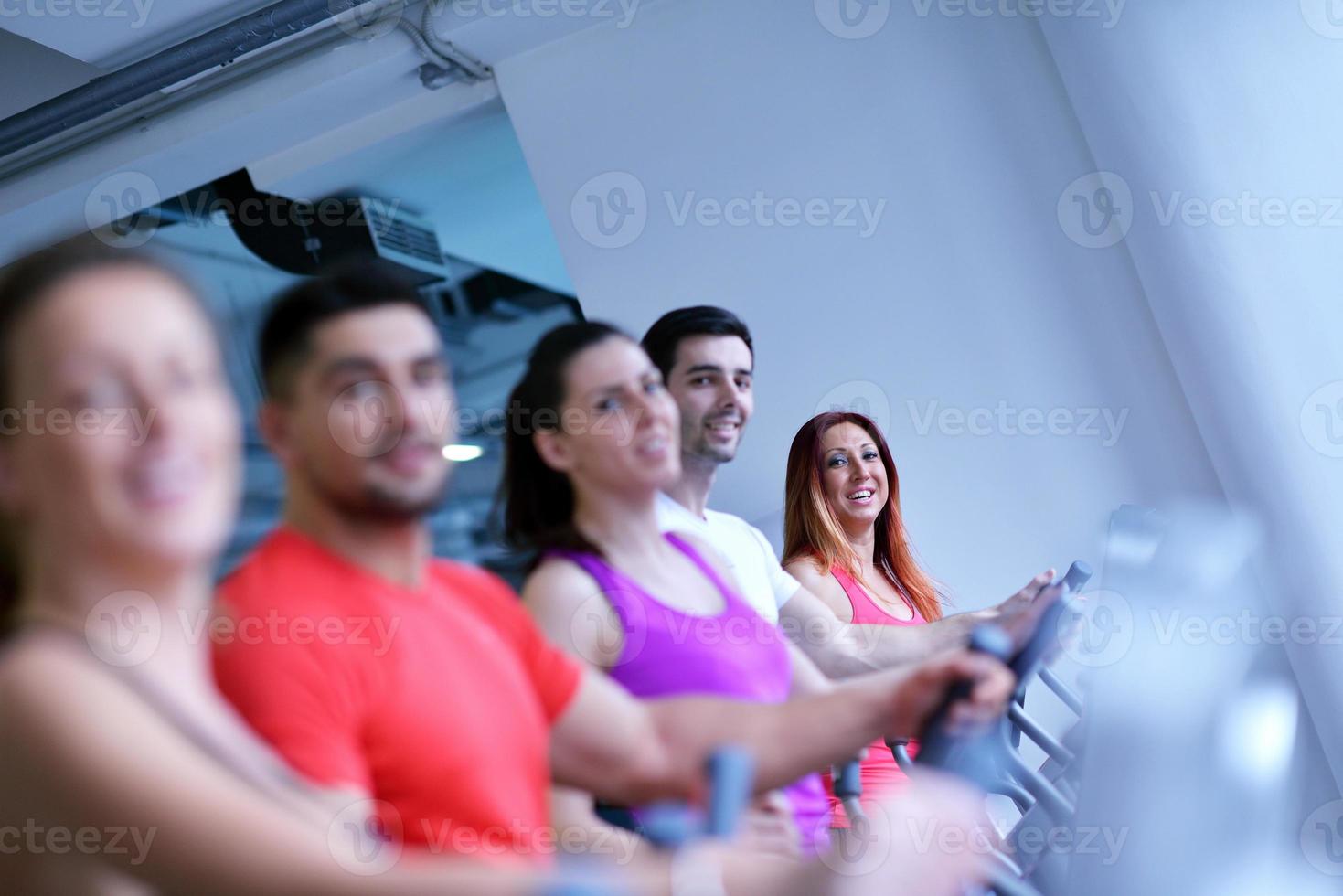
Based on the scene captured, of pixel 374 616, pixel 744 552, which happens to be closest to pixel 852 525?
pixel 744 552

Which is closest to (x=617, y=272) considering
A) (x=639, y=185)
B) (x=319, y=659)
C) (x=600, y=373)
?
(x=639, y=185)

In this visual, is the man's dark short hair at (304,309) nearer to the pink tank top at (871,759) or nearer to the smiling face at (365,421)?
the smiling face at (365,421)

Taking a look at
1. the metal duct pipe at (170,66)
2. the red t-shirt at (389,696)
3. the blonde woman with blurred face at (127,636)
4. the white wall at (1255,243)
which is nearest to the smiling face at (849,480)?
the white wall at (1255,243)

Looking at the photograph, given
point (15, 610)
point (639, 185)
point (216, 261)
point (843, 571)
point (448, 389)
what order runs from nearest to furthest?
1. point (15, 610)
2. point (448, 389)
3. point (843, 571)
4. point (639, 185)
5. point (216, 261)

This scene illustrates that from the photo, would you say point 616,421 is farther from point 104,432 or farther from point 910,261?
point 910,261

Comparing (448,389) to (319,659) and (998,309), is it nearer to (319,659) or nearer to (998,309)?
(319,659)

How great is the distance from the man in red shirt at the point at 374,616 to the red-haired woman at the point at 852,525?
6.48 feet

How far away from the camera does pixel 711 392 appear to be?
2721 mm

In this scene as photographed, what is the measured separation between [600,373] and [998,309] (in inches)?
99.4

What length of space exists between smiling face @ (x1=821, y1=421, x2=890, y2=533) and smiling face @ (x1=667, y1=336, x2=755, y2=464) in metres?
0.63

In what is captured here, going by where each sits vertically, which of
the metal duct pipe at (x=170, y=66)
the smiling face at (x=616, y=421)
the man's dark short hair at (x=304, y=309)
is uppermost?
the metal duct pipe at (x=170, y=66)

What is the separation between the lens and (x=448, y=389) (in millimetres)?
1177

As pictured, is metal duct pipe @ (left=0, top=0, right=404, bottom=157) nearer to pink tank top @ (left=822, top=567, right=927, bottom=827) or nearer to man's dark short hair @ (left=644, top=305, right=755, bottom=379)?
man's dark short hair @ (left=644, top=305, right=755, bottom=379)

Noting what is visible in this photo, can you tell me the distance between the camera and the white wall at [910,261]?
387 centimetres
